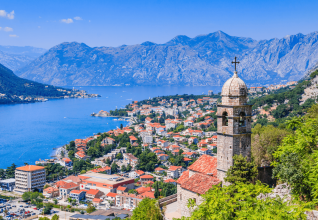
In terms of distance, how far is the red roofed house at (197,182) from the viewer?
10.9 meters

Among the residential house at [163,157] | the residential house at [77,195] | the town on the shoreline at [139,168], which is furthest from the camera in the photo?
the residential house at [163,157]

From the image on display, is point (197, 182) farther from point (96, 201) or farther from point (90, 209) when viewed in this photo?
point (96, 201)

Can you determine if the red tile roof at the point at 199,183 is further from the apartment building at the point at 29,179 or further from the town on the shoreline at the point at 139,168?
the apartment building at the point at 29,179

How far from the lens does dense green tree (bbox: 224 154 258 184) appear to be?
10.0 meters

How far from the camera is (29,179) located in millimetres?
32312

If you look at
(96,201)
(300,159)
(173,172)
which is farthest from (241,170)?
(173,172)

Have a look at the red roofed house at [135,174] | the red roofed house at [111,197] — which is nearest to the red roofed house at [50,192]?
the red roofed house at [111,197]

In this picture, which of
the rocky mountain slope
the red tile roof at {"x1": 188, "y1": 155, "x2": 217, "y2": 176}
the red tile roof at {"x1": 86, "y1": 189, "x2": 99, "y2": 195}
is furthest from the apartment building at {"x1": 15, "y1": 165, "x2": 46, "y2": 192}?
the rocky mountain slope

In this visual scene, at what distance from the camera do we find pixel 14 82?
144 m

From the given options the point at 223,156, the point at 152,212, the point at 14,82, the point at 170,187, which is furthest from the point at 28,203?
the point at 14,82

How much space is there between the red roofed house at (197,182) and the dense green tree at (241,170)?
75 centimetres

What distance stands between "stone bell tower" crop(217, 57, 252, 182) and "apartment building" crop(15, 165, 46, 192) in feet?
90.1

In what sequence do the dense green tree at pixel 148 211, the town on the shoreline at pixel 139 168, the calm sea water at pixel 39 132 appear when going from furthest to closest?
the calm sea water at pixel 39 132, the dense green tree at pixel 148 211, the town on the shoreline at pixel 139 168

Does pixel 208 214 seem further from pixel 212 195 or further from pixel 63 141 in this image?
pixel 63 141
